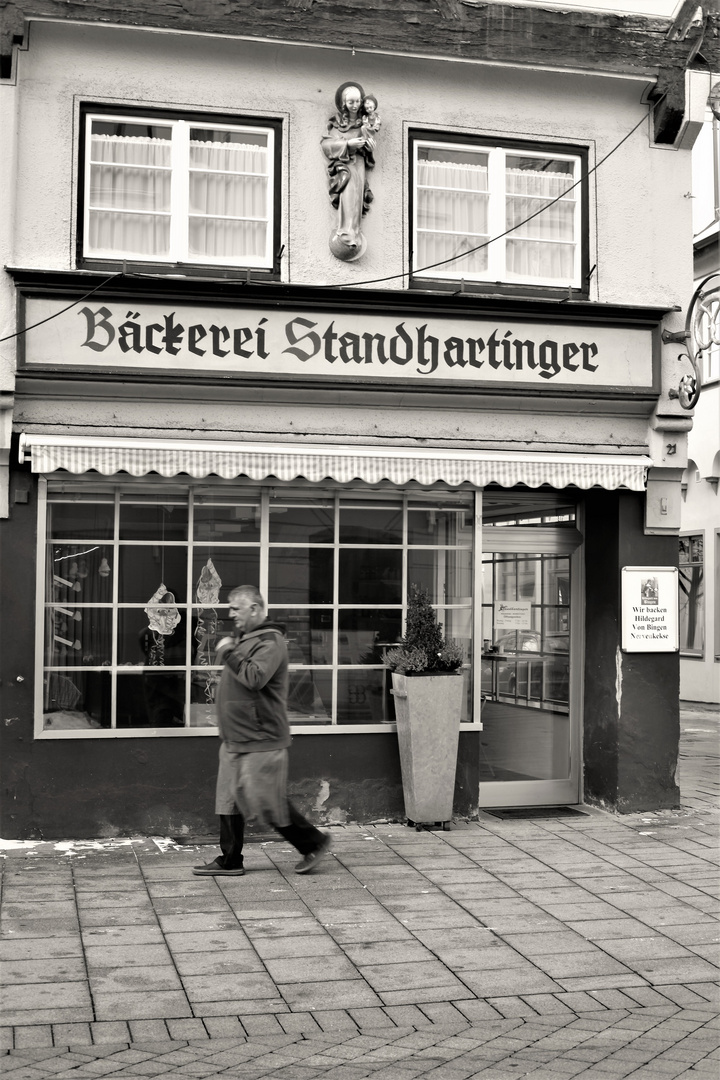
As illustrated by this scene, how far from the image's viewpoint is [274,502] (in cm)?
1021

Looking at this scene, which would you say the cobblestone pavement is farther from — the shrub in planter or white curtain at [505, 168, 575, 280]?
white curtain at [505, 168, 575, 280]

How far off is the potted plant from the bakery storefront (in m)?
0.35

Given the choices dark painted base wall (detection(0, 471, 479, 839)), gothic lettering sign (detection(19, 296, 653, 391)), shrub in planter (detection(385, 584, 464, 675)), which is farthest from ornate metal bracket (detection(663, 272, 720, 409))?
dark painted base wall (detection(0, 471, 479, 839))

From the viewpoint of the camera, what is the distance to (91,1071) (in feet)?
16.2

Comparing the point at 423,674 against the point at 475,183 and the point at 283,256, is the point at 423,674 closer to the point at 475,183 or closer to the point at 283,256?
the point at 283,256

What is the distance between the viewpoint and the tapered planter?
9.93 metres

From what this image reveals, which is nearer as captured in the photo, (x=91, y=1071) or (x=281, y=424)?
(x=91, y=1071)

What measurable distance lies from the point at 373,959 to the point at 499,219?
6457 millimetres

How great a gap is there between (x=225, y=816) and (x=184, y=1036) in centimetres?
302

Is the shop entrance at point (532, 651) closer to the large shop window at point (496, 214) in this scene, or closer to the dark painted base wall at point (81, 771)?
the dark painted base wall at point (81, 771)

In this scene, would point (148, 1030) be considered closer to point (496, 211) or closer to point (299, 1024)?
point (299, 1024)

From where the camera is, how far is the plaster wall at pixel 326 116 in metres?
9.59

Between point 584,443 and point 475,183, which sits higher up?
point 475,183

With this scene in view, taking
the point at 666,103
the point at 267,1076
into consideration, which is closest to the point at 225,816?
the point at 267,1076
